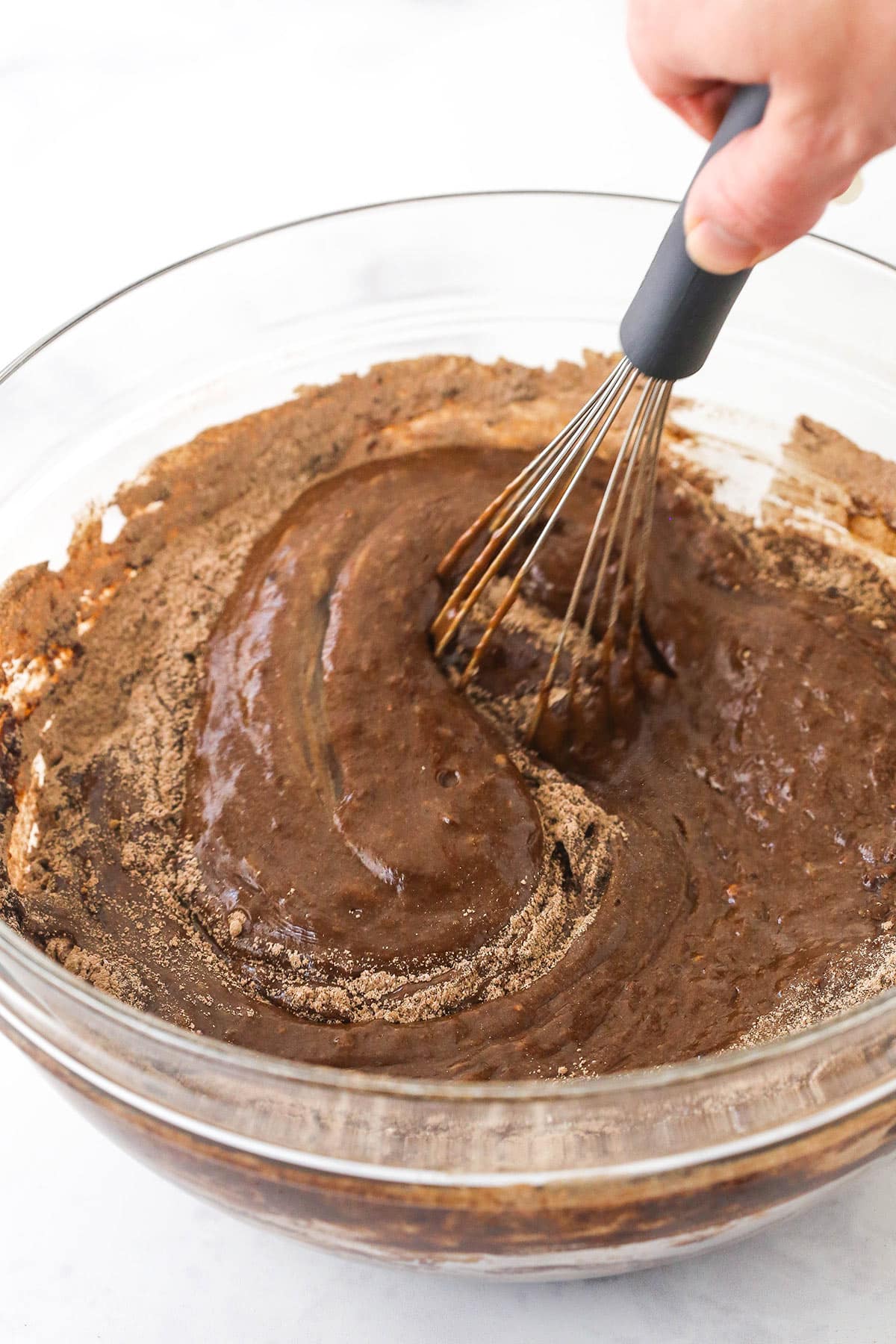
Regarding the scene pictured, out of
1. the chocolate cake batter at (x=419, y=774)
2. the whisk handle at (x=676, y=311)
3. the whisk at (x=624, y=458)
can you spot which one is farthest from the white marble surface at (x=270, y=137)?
the whisk handle at (x=676, y=311)

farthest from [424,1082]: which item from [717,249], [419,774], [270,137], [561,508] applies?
[270,137]

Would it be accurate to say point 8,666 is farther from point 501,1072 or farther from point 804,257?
point 804,257

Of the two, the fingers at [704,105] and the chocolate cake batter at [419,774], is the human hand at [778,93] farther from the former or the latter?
the chocolate cake batter at [419,774]

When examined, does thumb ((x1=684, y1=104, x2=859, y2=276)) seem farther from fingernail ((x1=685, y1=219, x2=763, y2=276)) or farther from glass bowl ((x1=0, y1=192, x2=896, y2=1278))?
glass bowl ((x1=0, y1=192, x2=896, y2=1278))

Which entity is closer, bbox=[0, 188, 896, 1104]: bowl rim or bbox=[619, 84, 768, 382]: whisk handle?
bbox=[0, 188, 896, 1104]: bowl rim

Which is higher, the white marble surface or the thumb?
the white marble surface

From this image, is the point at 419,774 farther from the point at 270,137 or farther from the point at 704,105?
the point at 270,137

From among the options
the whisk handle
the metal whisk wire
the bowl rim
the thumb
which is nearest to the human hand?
the thumb
